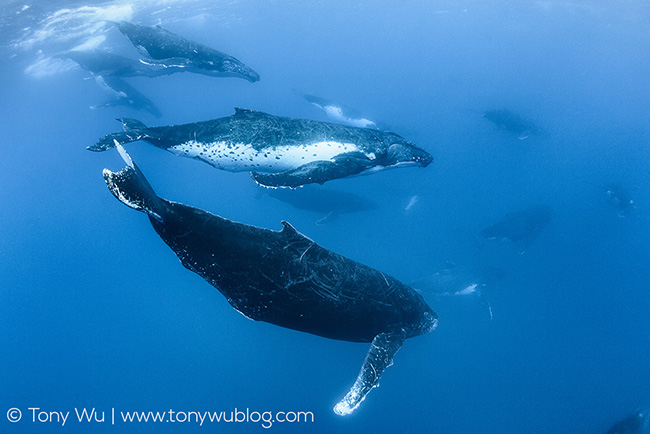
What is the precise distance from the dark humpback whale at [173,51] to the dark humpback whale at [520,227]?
13.3 metres

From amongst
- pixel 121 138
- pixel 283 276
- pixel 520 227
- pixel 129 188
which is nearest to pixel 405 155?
pixel 283 276

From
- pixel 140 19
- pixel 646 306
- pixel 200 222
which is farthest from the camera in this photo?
pixel 140 19

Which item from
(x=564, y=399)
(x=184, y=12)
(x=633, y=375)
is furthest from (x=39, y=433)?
(x=184, y=12)

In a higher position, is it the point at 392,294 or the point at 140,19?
the point at 140,19

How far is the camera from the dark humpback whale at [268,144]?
29.4ft

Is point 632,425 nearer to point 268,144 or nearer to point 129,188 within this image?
point 268,144

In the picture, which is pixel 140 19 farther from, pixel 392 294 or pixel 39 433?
pixel 392 294

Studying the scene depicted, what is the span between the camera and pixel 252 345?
1475cm

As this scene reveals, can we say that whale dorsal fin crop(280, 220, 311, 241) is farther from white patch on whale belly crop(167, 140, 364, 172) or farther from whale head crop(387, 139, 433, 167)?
whale head crop(387, 139, 433, 167)

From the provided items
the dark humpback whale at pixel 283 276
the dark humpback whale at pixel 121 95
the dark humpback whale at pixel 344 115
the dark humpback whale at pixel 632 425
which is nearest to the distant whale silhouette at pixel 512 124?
the dark humpback whale at pixel 344 115

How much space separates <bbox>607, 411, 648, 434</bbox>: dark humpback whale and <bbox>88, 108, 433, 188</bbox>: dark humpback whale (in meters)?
12.0

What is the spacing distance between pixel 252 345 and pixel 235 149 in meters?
9.40

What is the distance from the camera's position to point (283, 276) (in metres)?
4.52

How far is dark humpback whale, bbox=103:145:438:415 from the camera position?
3875 mm
